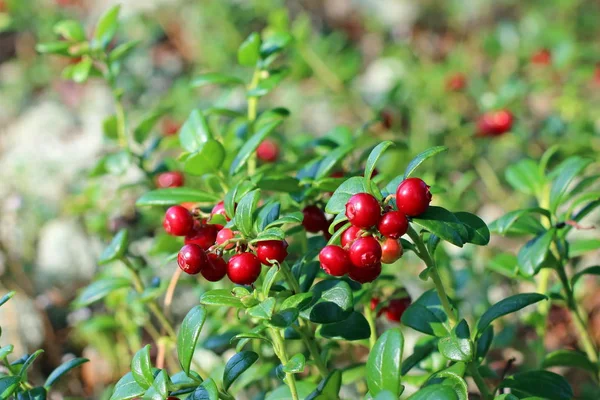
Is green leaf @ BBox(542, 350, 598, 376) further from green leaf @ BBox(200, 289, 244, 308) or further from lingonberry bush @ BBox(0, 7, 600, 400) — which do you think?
green leaf @ BBox(200, 289, 244, 308)

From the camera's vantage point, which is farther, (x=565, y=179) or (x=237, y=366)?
(x=565, y=179)

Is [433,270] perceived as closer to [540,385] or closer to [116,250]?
[540,385]

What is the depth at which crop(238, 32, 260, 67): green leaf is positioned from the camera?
212 centimetres

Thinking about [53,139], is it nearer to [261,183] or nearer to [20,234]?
[20,234]

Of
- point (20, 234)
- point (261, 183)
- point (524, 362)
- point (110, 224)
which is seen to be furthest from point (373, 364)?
point (20, 234)

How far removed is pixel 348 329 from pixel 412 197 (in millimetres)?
445

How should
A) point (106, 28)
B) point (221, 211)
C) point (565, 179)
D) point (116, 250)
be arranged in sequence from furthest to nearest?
point (106, 28) → point (116, 250) → point (565, 179) → point (221, 211)

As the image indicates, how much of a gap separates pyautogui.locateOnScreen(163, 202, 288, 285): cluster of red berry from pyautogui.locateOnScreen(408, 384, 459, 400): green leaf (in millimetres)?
406

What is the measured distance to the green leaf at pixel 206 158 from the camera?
170 cm

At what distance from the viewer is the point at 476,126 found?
3.24 metres

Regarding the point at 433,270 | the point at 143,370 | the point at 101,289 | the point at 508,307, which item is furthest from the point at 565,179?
the point at 101,289

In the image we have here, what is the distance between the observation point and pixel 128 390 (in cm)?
147

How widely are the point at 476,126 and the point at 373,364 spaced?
7.01 ft

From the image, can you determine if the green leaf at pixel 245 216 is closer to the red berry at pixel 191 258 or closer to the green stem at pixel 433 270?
the red berry at pixel 191 258
